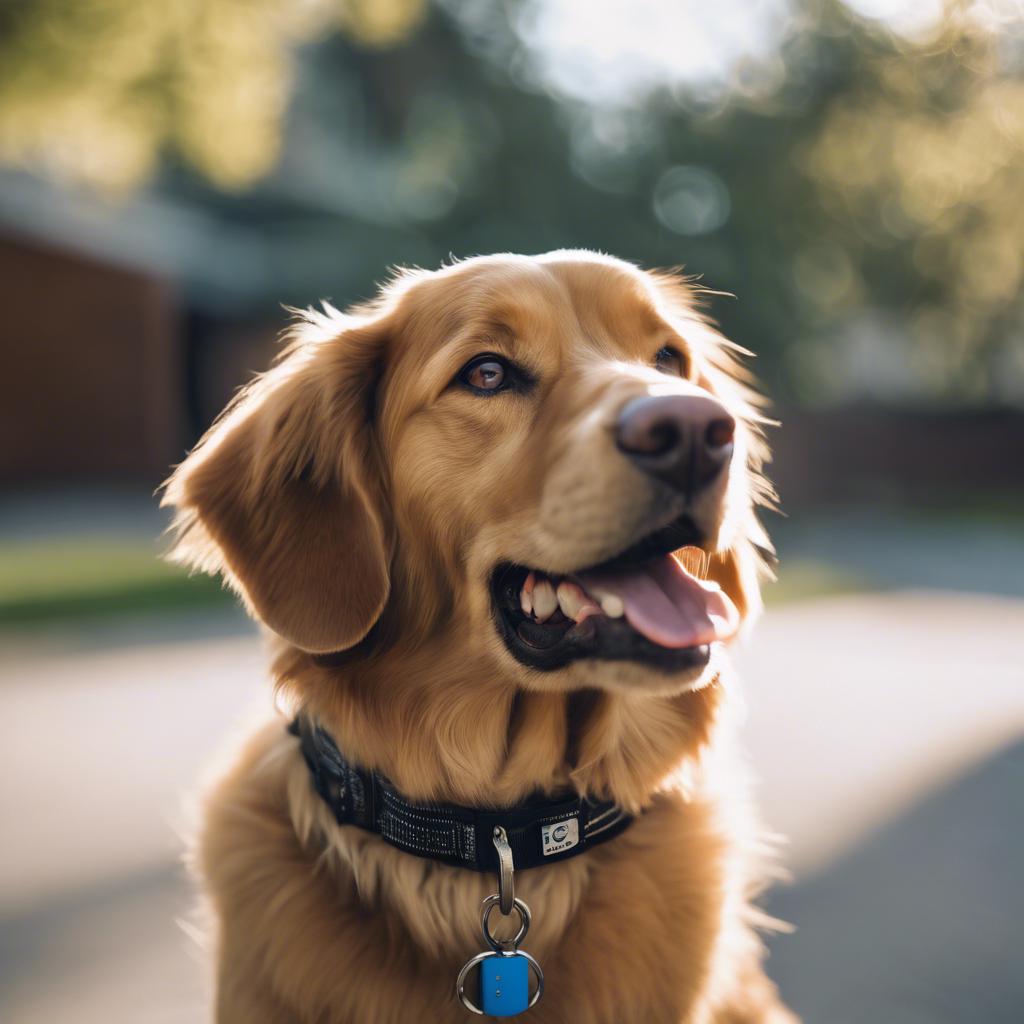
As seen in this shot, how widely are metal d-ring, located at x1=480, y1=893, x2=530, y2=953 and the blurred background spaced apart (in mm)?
1041

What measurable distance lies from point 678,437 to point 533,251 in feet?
47.4

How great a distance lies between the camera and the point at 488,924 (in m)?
2.24

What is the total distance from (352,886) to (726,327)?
16242mm

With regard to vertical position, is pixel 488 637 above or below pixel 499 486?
below

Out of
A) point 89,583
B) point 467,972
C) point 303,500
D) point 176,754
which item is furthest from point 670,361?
point 89,583

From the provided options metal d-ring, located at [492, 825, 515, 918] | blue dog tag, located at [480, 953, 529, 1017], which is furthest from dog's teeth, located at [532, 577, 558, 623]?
blue dog tag, located at [480, 953, 529, 1017]

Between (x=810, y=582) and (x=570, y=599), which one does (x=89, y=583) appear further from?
(x=570, y=599)

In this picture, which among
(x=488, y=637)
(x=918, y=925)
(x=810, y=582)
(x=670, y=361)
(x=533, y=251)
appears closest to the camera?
(x=488, y=637)

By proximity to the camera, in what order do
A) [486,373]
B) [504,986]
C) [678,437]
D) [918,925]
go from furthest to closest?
[918,925] → [486,373] → [504,986] → [678,437]

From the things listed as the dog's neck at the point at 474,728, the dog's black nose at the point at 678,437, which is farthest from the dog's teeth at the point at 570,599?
the dog's black nose at the point at 678,437

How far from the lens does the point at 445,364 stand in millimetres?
2455

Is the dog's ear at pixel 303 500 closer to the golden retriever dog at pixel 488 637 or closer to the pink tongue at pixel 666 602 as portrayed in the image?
the golden retriever dog at pixel 488 637

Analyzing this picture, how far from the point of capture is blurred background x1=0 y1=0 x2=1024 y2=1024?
3.84 meters

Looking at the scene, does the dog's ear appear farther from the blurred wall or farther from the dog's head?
the blurred wall
